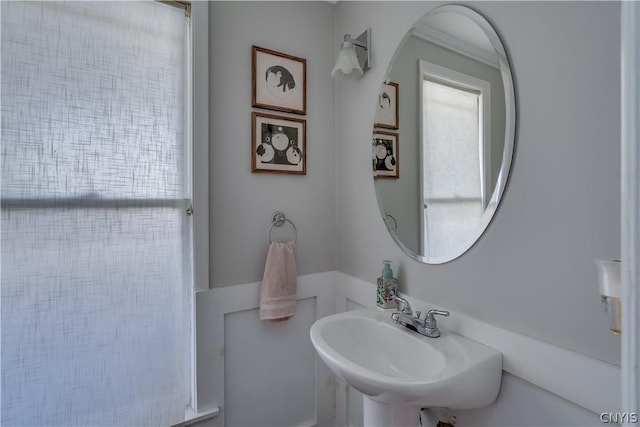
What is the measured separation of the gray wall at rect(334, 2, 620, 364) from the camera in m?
0.69

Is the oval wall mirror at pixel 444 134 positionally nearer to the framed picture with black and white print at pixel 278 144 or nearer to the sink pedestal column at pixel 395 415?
the framed picture with black and white print at pixel 278 144

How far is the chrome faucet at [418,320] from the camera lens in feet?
3.33

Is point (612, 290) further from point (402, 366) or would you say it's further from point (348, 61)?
point (348, 61)

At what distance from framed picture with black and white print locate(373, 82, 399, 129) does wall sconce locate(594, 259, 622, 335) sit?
0.95 m

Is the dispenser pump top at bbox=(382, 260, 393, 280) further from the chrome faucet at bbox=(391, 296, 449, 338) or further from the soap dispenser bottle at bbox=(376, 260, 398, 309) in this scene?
the chrome faucet at bbox=(391, 296, 449, 338)

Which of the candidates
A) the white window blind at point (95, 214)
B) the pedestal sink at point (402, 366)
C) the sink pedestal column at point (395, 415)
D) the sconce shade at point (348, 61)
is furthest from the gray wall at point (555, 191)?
the white window blind at point (95, 214)

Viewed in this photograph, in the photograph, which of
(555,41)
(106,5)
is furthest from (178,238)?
(555,41)

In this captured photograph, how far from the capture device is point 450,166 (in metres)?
1.07

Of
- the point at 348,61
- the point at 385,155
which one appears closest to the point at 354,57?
the point at 348,61

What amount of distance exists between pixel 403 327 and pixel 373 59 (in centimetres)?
117

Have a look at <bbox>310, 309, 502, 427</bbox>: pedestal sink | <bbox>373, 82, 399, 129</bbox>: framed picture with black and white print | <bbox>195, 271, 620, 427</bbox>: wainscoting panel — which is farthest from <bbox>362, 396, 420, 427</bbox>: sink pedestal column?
<bbox>373, 82, 399, 129</bbox>: framed picture with black and white print

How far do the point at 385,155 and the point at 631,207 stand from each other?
1020 millimetres

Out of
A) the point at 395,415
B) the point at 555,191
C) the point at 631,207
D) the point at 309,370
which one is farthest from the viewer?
the point at 309,370

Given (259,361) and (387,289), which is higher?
Answer: (387,289)
